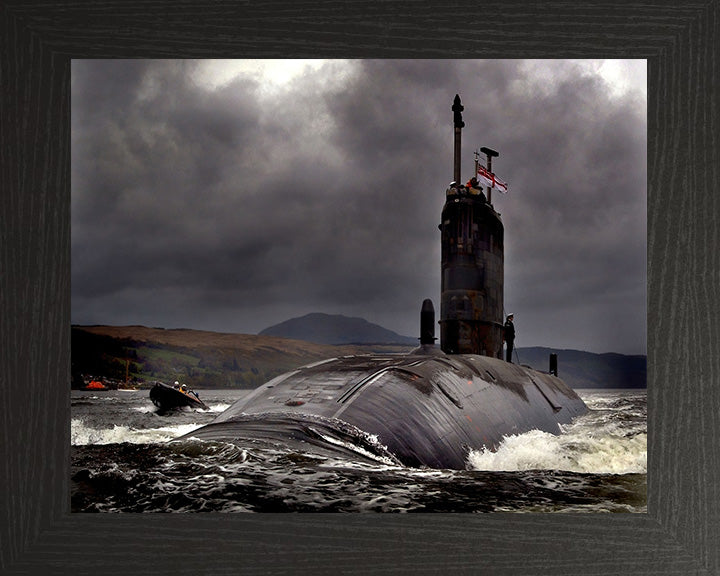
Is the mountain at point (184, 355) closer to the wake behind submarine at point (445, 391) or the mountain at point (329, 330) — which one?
the mountain at point (329, 330)

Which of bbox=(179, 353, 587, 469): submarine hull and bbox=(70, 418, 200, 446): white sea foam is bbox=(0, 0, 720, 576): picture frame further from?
bbox=(179, 353, 587, 469): submarine hull

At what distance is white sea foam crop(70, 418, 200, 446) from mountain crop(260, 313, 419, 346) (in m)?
1.05

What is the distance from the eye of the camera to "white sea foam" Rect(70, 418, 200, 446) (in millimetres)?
3893

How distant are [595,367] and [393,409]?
5.39 feet

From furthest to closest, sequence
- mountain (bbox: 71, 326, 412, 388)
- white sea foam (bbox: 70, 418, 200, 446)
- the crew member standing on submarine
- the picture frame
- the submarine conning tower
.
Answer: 1. the submarine conning tower
2. the crew member standing on submarine
3. mountain (bbox: 71, 326, 412, 388)
4. white sea foam (bbox: 70, 418, 200, 446)
5. the picture frame

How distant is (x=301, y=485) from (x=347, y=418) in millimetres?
1057

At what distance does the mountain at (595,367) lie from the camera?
418cm

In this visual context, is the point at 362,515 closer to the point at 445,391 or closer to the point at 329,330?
the point at 329,330

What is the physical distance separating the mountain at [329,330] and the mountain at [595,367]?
155cm

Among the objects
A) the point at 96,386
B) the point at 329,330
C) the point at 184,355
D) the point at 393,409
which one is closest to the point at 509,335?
the point at 393,409

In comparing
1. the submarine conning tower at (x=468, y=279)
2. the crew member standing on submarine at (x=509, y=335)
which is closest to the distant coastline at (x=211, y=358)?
the crew member standing on submarine at (x=509, y=335)

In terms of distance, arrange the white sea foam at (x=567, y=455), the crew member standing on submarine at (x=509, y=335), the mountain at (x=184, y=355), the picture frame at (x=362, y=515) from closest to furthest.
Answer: the picture frame at (x=362, y=515), the white sea foam at (x=567, y=455), the mountain at (x=184, y=355), the crew member standing on submarine at (x=509, y=335)

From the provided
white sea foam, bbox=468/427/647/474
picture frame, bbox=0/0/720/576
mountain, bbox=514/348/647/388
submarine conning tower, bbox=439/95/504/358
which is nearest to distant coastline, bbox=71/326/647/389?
mountain, bbox=514/348/647/388

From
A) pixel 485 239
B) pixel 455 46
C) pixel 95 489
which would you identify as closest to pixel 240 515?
pixel 95 489
